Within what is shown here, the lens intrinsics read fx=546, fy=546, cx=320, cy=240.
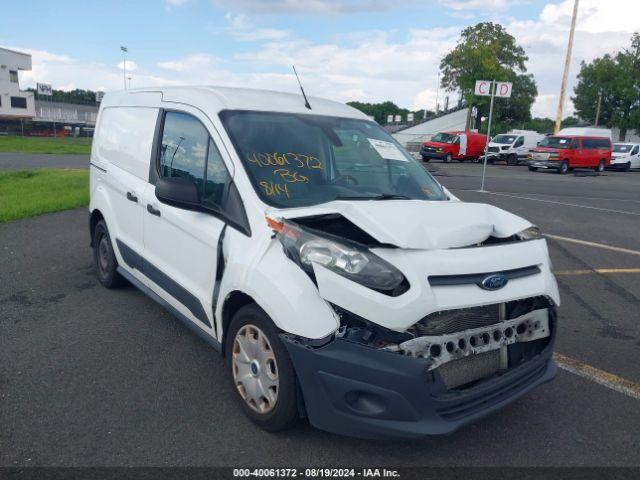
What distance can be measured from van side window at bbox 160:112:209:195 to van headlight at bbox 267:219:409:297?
101 centimetres

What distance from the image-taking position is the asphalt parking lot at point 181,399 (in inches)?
114

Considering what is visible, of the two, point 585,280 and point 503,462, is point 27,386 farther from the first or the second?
point 585,280

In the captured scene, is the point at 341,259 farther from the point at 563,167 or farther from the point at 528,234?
the point at 563,167

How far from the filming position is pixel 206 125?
367 centimetres

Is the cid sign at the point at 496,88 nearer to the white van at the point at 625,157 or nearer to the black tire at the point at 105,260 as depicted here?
the black tire at the point at 105,260

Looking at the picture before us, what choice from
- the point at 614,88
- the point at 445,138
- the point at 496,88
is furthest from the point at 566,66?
the point at 496,88

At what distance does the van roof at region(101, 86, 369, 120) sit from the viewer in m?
3.79

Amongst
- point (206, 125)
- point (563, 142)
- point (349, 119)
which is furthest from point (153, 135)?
point (563, 142)

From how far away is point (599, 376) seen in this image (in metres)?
3.92

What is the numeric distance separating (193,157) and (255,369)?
5.23 ft

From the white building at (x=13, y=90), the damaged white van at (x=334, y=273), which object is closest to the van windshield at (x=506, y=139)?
the damaged white van at (x=334, y=273)

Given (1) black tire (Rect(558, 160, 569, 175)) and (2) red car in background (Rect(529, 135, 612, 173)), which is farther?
(1) black tire (Rect(558, 160, 569, 175))

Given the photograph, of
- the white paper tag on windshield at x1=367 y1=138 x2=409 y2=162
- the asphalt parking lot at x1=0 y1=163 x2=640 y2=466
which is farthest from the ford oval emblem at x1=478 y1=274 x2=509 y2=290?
the white paper tag on windshield at x1=367 y1=138 x2=409 y2=162

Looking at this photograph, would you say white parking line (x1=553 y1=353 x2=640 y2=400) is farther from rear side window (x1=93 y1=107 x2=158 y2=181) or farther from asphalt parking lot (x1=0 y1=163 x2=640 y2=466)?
rear side window (x1=93 y1=107 x2=158 y2=181)
